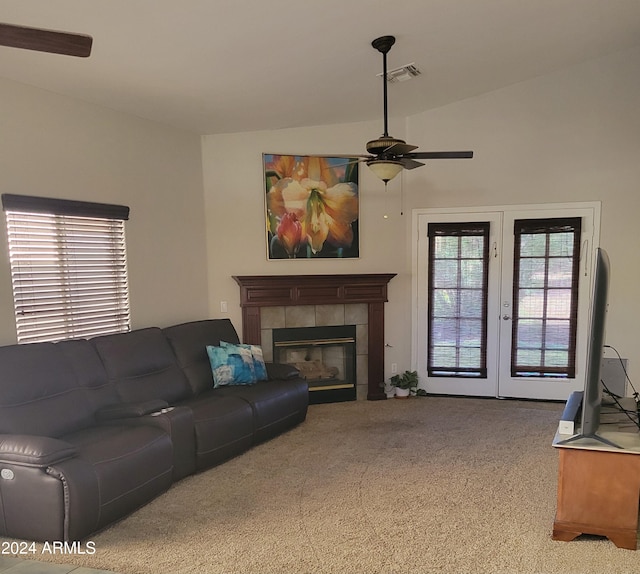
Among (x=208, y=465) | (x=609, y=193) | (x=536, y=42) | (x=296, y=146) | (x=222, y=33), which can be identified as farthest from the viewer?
(x=296, y=146)

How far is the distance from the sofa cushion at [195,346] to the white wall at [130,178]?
13.2 inches

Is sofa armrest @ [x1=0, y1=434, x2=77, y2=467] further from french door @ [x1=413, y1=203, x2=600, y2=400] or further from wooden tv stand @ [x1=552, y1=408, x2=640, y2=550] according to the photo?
french door @ [x1=413, y1=203, x2=600, y2=400]

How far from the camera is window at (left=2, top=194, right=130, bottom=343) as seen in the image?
11.2ft

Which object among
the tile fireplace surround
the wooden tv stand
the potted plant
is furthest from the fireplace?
the wooden tv stand

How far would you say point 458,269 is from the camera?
534cm

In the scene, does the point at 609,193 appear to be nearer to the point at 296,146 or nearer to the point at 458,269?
the point at 458,269

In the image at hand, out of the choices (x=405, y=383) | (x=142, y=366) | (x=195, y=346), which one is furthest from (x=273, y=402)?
(x=405, y=383)

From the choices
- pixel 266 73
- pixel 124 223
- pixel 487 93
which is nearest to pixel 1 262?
pixel 124 223

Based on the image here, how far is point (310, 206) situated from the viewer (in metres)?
5.26

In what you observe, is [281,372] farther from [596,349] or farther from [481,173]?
[481,173]

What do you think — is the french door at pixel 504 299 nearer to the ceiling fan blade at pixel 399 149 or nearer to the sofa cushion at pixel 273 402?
the sofa cushion at pixel 273 402

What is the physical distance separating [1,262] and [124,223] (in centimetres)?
112

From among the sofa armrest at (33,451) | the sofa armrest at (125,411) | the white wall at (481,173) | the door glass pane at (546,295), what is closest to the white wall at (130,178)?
the white wall at (481,173)

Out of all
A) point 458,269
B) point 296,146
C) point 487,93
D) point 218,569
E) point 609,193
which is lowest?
point 218,569
